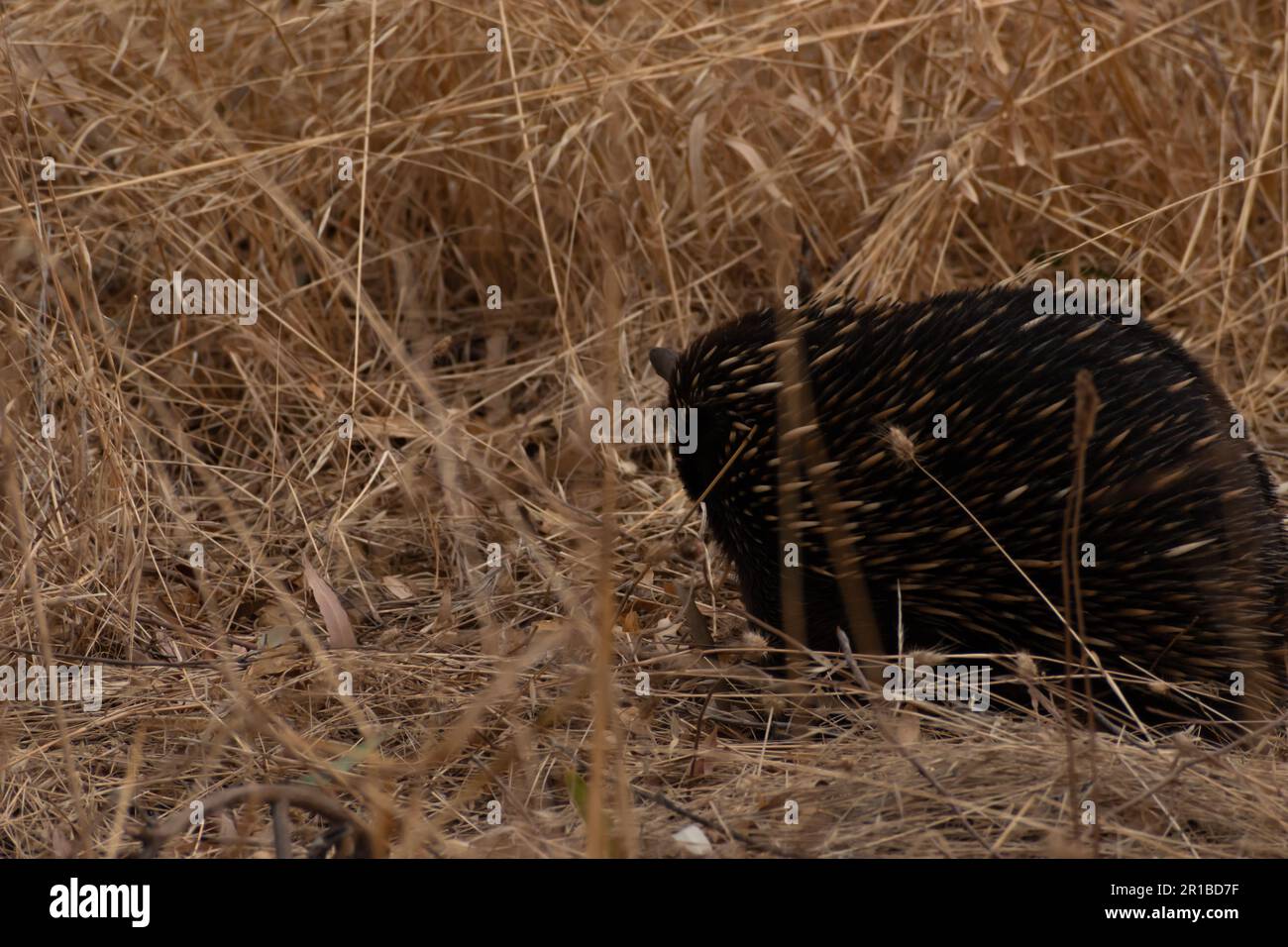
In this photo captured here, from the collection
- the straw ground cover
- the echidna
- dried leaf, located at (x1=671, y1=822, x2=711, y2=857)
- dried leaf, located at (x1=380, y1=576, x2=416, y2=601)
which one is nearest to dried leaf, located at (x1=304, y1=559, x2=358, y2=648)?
the straw ground cover

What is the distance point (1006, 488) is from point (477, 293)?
1.98 metres

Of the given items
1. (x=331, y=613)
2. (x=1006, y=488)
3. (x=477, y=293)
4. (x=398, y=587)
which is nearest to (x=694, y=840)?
(x=1006, y=488)

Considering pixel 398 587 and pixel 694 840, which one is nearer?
pixel 694 840

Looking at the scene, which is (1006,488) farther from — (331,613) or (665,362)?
(331,613)

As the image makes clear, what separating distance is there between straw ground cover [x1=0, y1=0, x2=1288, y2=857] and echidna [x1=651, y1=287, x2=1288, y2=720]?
6.6 inches

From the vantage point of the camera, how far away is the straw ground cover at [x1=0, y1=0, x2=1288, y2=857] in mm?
2498

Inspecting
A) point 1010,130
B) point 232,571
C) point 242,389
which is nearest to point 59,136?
point 242,389

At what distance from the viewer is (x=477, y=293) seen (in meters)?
4.07

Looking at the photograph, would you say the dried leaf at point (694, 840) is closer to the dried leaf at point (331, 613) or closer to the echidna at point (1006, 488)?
the echidna at point (1006, 488)

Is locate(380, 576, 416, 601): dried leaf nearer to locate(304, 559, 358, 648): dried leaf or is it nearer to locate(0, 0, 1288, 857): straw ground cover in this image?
locate(0, 0, 1288, 857): straw ground cover

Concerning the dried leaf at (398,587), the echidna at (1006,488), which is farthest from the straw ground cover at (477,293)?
the echidna at (1006,488)

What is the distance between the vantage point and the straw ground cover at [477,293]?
8.20 ft

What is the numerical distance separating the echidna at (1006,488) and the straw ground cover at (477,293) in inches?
6.6
